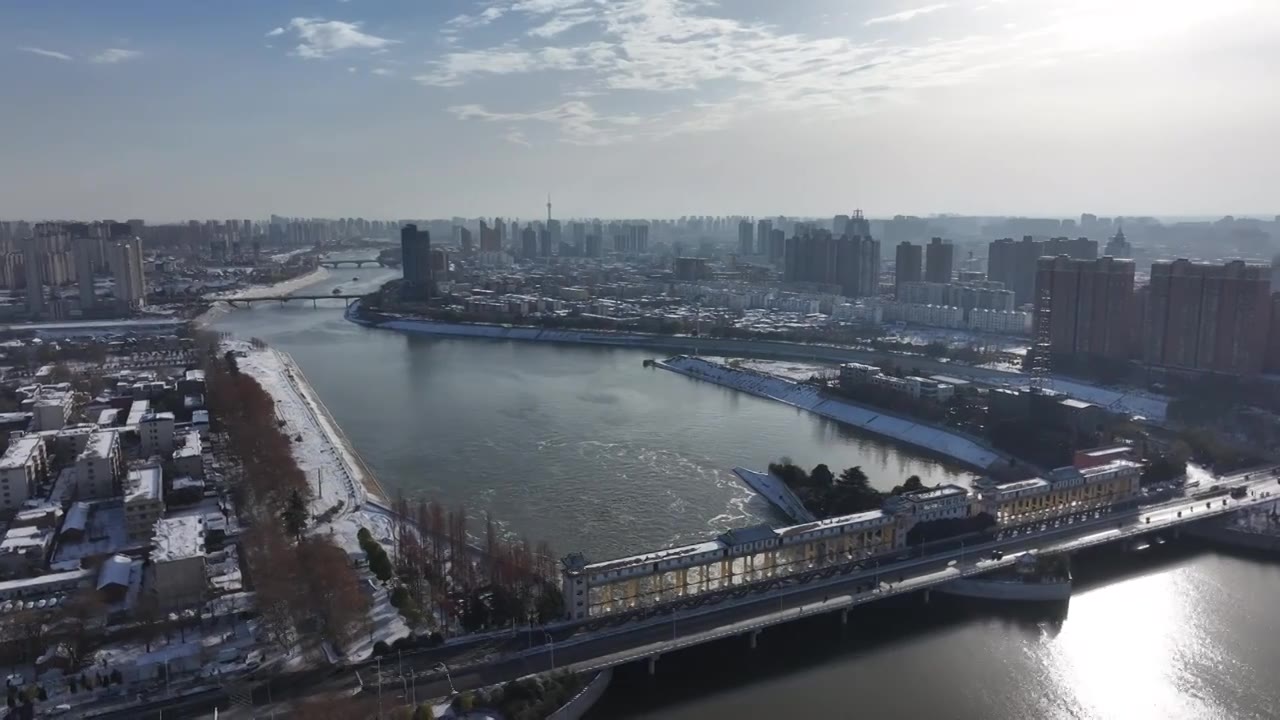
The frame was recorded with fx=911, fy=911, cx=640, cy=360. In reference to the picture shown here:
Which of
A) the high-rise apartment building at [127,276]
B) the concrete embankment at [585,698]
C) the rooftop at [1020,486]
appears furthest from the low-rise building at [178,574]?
the high-rise apartment building at [127,276]

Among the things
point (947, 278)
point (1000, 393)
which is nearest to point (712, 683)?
point (1000, 393)

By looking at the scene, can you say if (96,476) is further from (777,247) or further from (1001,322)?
(777,247)

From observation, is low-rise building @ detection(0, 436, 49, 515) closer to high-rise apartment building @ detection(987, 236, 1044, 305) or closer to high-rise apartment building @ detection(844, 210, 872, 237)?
high-rise apartment building @ detection(987, 236, 1044, 305)

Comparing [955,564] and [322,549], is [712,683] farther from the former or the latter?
[322,549]

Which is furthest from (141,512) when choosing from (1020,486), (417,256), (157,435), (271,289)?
(271,289)

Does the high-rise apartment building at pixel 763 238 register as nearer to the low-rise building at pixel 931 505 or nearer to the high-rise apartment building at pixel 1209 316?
the high-rise apartment building at pixel 1209 316

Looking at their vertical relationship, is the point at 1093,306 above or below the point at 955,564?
above
